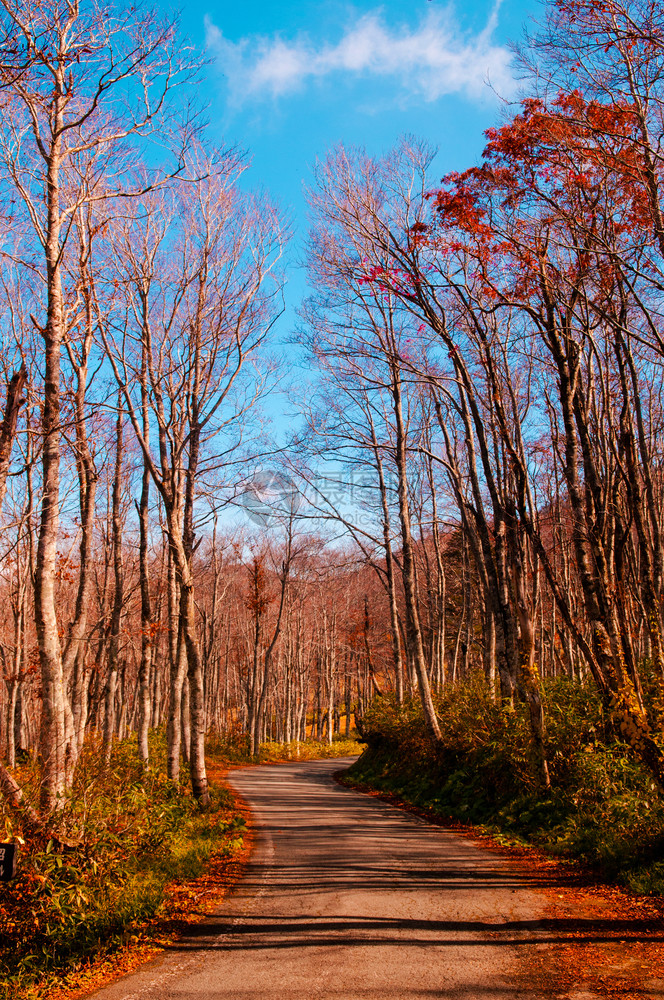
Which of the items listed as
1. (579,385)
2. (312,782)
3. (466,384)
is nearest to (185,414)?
(466,384)

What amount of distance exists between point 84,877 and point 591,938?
163 inches

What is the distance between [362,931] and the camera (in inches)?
196

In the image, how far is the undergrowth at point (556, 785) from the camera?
6.38m

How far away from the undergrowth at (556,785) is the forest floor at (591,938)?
32 cm

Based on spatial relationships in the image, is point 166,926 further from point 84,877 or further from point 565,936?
point 565,936

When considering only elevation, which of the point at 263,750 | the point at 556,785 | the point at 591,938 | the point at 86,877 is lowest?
the point at 263,750

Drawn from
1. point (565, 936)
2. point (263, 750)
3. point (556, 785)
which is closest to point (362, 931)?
point (565, 936)

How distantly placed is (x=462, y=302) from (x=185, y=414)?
5.72 meters

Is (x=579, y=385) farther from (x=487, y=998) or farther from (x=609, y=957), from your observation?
(x=487, y=998)

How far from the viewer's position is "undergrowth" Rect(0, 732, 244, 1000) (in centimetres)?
472

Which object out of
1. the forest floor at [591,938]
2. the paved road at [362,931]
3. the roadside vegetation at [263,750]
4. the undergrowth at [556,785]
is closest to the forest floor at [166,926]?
the paved road at [362,931]

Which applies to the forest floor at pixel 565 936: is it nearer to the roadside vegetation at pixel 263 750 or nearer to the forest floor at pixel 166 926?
the forest floor at pixel 166 926

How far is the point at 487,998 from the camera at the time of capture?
3.84 m

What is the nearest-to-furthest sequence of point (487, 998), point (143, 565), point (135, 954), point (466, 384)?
point (487, 998), point (135, 954), point (466, 384), point (143, 565)
